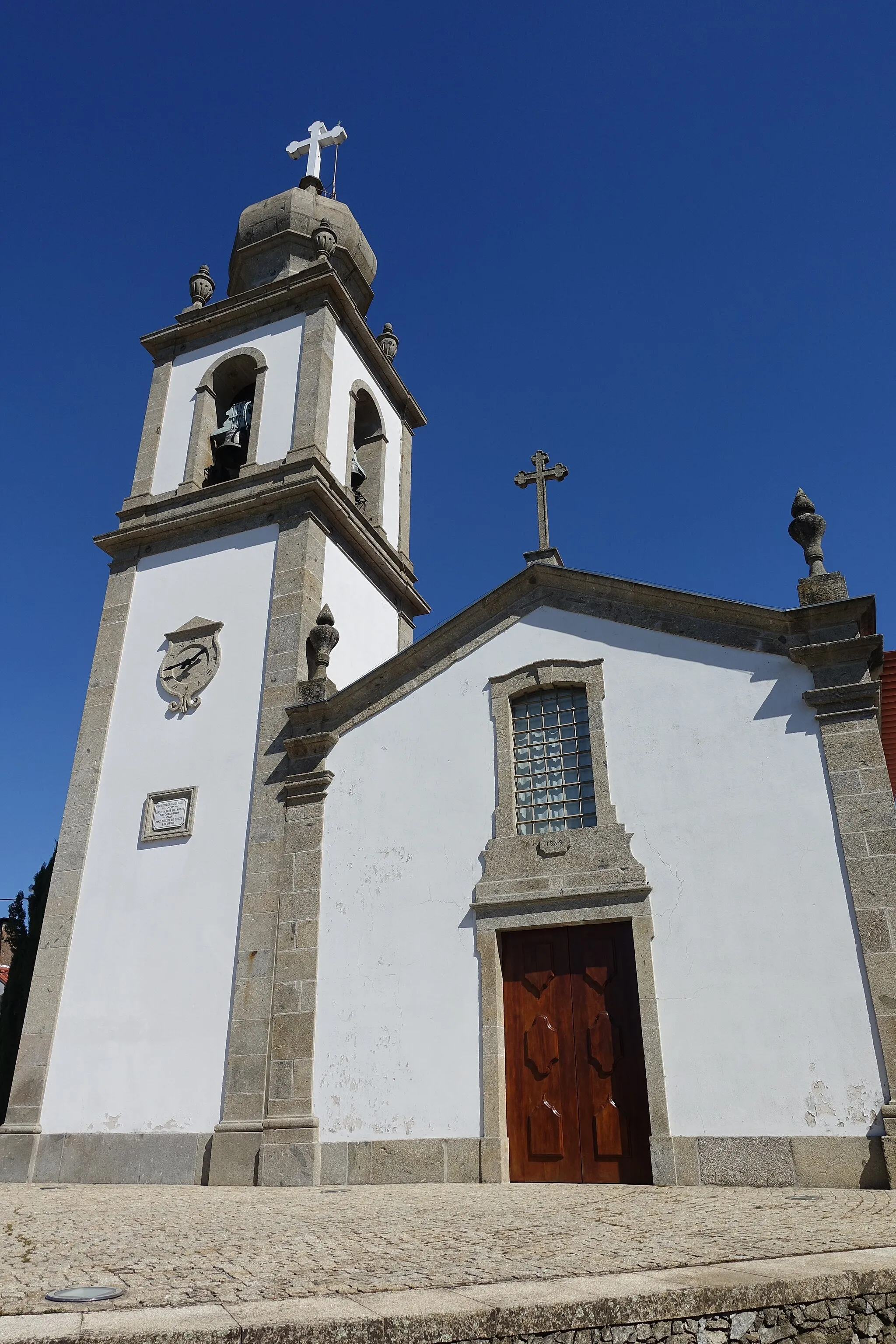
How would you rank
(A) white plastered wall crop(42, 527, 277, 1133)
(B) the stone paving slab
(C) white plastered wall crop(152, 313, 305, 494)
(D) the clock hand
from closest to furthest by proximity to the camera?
(B) the stone paving slab < (A) white plastered wall crop(42, 527, 277, 1133) < (D) the clock hand < (C) white plastered wall crop(152, 313, 305, 494)

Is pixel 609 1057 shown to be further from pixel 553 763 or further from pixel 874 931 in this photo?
pixel 553 763

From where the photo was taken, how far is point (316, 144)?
58.9 feet

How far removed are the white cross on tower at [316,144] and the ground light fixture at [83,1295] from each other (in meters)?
18.4

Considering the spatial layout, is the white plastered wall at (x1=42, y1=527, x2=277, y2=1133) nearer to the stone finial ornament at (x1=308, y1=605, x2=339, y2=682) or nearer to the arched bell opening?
the stone finial ornament at (x1=308, y1=605, x2=339, y2=682)

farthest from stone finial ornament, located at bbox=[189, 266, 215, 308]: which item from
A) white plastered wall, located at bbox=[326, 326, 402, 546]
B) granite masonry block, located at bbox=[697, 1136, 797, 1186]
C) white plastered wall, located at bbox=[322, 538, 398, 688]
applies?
granite masonry block, located at bbox=[697, 1136, 797, 1186]

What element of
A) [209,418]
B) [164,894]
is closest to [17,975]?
[164,894]

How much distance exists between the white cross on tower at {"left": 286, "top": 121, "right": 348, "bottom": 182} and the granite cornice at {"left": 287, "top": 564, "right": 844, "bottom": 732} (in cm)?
1136

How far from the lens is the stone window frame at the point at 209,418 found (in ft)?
46.4

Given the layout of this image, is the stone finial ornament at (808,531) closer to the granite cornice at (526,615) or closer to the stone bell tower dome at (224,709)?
the granite cornice at (526,615)

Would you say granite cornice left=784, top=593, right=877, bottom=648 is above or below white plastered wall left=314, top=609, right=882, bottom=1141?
above

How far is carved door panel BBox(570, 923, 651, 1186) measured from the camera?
8305mm

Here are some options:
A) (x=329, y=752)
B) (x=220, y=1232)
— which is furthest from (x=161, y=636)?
(x=220, y=1232)

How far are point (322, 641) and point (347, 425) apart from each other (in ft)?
15.2

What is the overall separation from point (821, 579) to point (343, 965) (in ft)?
20.4
